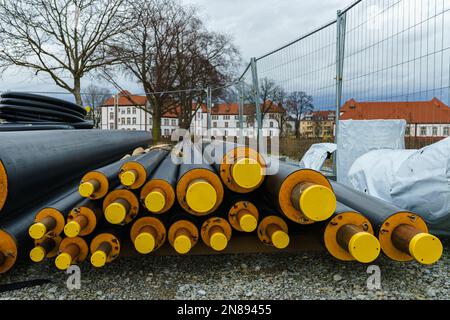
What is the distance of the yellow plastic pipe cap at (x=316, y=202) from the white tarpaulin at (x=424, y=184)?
43.2 inches

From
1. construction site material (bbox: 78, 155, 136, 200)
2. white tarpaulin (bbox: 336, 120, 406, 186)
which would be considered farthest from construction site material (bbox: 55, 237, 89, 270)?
white tarpaulin (bbox: 336, 120, 406, 186)

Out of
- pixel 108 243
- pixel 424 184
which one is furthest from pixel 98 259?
pixel 424 184

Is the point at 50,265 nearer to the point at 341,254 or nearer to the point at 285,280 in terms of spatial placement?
the point at 285,280

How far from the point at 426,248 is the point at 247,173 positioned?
101 cm

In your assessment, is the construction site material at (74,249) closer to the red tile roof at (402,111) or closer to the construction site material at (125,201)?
the construction site material at (125,201)

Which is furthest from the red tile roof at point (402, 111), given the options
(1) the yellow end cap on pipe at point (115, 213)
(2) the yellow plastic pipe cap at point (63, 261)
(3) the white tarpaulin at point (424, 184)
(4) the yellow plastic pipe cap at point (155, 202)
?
(2) the yellow plastic pipe cap at point (63, 261)

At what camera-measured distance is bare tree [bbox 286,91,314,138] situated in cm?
502

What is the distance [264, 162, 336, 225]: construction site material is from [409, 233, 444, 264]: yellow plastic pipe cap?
44 centimetres

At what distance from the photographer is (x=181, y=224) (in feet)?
6.66

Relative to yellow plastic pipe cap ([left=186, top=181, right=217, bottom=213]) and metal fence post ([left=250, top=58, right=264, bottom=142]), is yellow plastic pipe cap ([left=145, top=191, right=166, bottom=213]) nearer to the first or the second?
yellow plastic pipe cap ([left=186, top=181, right=217, bottom=213])

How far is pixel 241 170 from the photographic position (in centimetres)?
187

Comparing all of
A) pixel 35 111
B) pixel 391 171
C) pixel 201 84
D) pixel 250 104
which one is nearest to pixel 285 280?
pixel 391 171

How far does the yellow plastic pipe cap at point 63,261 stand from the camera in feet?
5.82

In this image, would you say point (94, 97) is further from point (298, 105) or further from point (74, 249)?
point (74, 249)
